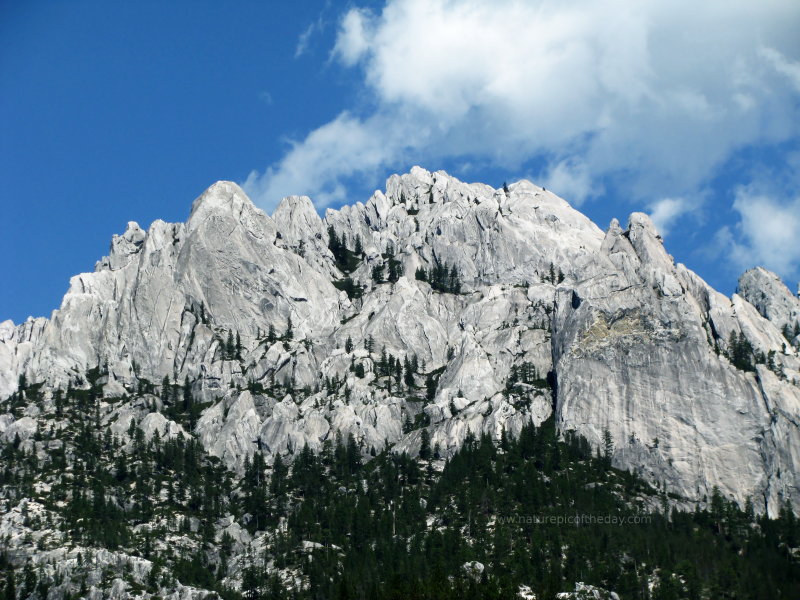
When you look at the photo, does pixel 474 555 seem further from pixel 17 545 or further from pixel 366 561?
pixel 17 545

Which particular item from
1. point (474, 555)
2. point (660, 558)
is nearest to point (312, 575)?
point (474, 555)

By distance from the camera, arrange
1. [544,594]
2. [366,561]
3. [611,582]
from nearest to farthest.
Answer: [544,594]
[611,582]
[366,561]

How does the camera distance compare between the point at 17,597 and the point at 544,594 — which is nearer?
the point at 544,594

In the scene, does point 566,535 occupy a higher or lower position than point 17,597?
higher

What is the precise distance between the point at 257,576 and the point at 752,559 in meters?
87.0

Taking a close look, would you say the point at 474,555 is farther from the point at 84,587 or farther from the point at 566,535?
the point at 84,587

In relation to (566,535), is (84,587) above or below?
below

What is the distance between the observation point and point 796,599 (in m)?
Answer: 171

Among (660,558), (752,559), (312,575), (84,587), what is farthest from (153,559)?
(752,559)

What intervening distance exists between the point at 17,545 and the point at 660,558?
11564 centimetres

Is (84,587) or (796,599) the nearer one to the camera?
(796,599)

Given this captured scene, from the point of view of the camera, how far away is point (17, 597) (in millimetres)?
180125

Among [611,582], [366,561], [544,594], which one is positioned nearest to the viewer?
[544,594]

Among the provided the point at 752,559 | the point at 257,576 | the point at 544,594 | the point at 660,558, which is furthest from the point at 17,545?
the point at 752,559
